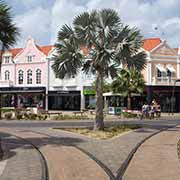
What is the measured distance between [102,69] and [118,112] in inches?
760

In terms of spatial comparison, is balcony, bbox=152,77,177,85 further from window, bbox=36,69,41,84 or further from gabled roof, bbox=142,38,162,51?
window, bbox=36,69,41,84

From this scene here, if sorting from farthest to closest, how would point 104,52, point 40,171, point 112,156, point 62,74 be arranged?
point 62,74 → point 104,52 → point 112,156 → point 40,171

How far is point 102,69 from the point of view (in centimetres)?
2128

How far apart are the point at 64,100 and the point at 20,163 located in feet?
156

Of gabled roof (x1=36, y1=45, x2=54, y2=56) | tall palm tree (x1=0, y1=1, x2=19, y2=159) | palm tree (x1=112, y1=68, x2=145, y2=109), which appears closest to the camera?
tall palm tree (x1=0, y1=1, x2=19, y2=159)

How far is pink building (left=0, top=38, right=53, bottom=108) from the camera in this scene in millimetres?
59222

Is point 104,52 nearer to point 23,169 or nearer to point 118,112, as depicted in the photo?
point 23,169

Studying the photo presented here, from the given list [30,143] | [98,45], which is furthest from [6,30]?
[98,45]

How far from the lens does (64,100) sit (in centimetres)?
5847

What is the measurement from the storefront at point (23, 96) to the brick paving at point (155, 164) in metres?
44.6

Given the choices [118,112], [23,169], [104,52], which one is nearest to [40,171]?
[23,169]

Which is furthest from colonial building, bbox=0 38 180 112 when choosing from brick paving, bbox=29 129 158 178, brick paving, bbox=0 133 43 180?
brick paving, bbox=0 133 43 180

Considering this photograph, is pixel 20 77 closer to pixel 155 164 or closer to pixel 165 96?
pixel 165 96

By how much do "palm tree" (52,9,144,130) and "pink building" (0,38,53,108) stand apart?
3702 centimetres
